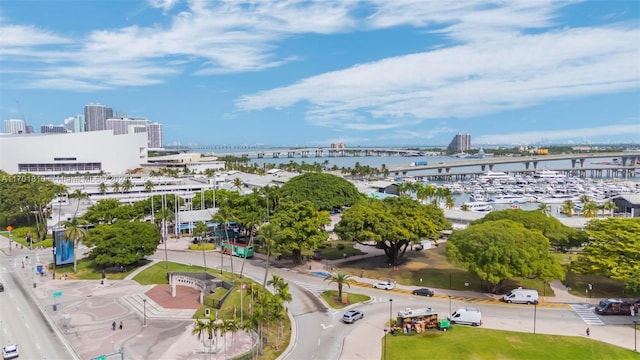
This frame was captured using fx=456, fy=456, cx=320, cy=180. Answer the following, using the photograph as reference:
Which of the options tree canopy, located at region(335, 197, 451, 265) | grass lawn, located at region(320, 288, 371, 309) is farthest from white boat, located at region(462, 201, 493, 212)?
grass lawn, located at region(320, 288, 371, 309)

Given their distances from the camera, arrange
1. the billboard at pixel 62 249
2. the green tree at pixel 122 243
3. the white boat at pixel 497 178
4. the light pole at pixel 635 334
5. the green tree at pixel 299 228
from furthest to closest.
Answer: the white boat at pixel 497 178
the billboard at pixel 62 249
the green tree at pixel 299 228
the green tree at pixel 122 243
the light pole at pixel 635 334

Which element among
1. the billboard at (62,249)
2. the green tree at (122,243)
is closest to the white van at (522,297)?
the green tree at (122,243)

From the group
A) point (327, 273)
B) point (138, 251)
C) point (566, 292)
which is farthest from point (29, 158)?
point (566, 292)

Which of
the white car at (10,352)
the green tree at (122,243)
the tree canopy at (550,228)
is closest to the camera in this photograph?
the white car at (10,352)

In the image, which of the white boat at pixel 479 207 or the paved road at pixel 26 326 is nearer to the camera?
the paved road at pixel 26 326

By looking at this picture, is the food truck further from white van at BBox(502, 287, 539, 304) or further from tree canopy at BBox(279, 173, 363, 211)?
tree canopy at BBox(279, 173, 363, 211)

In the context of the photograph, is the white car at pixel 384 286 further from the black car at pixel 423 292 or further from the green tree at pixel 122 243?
the green tree at pixel 122 243

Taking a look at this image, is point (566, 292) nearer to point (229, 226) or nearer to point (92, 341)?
point (92, 341)
